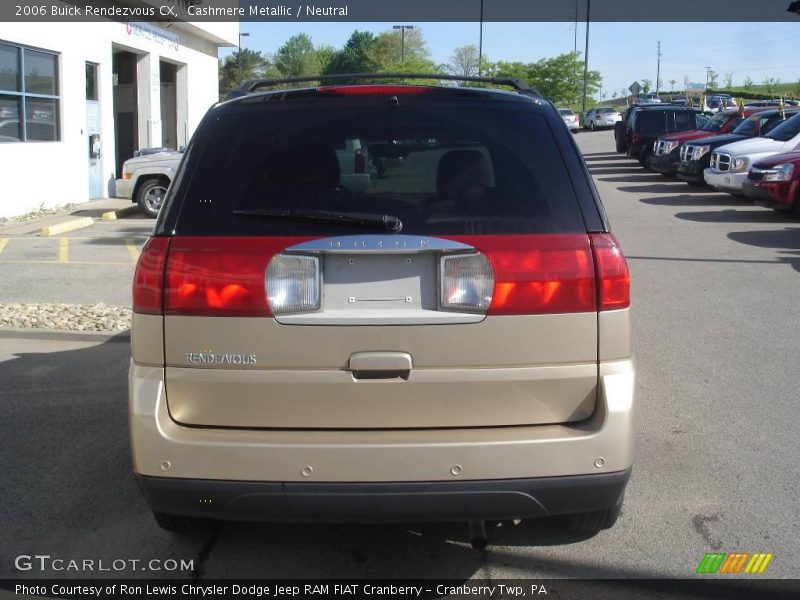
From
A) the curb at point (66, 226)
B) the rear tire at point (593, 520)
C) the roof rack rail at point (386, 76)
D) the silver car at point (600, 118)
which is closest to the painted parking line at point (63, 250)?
the curb at point (66, 226)

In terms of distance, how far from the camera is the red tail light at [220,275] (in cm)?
308

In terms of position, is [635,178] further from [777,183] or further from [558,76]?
[558,76]

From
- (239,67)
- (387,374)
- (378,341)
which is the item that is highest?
(239,67)

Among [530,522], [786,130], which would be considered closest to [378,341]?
[530,522]

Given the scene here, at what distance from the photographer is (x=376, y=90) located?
11.3 ft

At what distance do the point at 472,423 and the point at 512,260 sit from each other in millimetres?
597

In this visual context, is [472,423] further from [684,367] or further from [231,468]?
[684,367]

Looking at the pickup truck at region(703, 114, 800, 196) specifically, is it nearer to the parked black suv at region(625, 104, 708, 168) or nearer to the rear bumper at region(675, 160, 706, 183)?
the rear bumper at region(675, 160, 706, 183)

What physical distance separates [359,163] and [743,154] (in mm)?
15625

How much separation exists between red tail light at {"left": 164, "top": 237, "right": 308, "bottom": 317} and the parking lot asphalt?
1245 mm

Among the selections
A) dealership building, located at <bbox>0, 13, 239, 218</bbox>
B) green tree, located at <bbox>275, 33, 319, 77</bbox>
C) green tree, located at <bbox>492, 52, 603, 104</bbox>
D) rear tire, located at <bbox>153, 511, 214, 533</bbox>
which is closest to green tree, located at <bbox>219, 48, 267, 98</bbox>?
green tree, located at <bbox>275, 33, 319, 77</bbox>

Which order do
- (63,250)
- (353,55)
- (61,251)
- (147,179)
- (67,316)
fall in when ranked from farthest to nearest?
(353,55), (147,179), (63,250), (61,251), (67,316)

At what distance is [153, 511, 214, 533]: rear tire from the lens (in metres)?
3.66

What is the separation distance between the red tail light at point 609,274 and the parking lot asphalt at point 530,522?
1.24 meters
